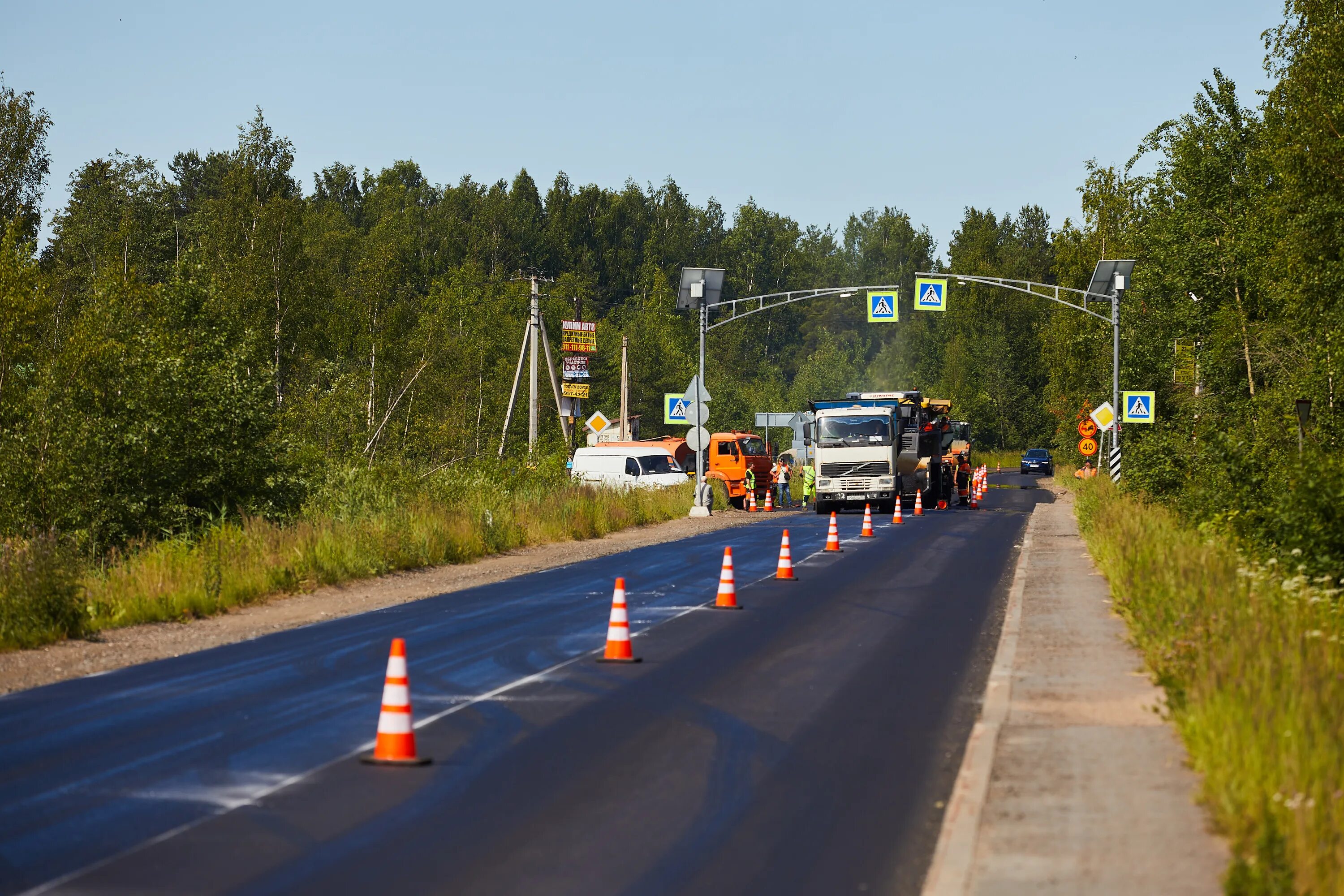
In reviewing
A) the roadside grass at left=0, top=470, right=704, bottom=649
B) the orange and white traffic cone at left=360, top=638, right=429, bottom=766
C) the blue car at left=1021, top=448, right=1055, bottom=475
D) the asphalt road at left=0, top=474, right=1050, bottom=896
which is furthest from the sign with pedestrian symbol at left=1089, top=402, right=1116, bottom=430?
the blue car at left=1021, top=448, right=1055, bottom=475

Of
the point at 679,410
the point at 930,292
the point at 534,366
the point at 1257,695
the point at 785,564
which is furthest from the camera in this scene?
the point at 534,366

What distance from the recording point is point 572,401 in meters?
70.6

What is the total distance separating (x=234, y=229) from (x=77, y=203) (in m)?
24.4

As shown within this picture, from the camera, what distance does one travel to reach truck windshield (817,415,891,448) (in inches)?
1626

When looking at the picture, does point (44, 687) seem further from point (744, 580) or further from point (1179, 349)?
point (1179, 349)

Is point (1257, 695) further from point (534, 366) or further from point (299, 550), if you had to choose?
point (534, 366)

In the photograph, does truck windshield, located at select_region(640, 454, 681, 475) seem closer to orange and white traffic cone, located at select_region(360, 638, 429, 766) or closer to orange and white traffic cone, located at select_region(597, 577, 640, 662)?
orange and white traffic cone, located at select_region(597, 577, 640, 662)

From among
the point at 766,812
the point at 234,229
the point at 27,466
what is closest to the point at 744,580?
the point at 27,466

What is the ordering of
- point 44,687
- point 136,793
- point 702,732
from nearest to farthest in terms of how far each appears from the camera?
1. point 136,793
2. point 702,732
3. point 44,687

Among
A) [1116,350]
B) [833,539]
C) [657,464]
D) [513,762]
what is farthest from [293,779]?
[1116,350]

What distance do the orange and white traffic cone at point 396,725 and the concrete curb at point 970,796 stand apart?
330 centimetres

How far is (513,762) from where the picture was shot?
905 cm

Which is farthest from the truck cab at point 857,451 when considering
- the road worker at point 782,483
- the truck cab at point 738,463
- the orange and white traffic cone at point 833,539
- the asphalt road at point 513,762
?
the asphalt road at point 513,762

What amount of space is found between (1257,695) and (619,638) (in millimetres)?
6493
